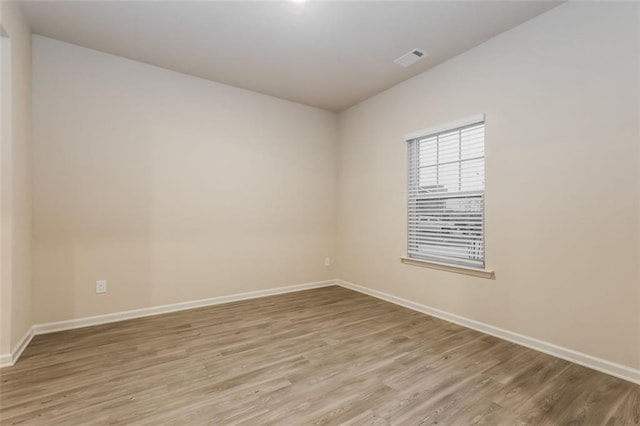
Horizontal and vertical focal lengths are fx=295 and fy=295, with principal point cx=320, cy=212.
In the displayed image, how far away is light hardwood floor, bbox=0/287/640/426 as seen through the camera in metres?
1.63

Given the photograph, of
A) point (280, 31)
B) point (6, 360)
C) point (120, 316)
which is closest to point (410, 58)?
point (280, 31)

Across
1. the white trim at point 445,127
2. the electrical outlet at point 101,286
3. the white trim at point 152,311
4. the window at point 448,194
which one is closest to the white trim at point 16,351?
the white trim at point 152,311

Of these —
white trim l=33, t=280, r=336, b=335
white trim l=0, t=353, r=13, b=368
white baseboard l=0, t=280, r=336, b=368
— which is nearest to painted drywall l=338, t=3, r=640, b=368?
white trim l=33, t=280, r=336, b=335

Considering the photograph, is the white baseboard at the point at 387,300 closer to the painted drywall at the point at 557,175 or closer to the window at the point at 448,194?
the painted drywall at the point at 557,175

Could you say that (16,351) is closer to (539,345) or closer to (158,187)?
(158,187)

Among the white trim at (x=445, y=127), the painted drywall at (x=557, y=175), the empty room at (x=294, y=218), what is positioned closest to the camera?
the empty room at (x=294, y=218)

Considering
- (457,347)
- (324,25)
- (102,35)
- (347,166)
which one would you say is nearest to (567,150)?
(457,347)

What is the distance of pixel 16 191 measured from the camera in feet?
7.52

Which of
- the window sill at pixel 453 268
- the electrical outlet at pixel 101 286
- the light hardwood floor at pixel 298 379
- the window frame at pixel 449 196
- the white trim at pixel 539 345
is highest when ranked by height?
the window frame at pixel 449 196

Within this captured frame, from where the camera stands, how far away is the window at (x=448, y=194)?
293cm

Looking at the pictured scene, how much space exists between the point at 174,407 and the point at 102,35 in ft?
10.4

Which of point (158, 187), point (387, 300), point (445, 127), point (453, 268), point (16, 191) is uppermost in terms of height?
point (445, 127)

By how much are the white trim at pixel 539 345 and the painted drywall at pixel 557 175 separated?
44mm

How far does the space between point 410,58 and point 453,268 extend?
7.39 ft
